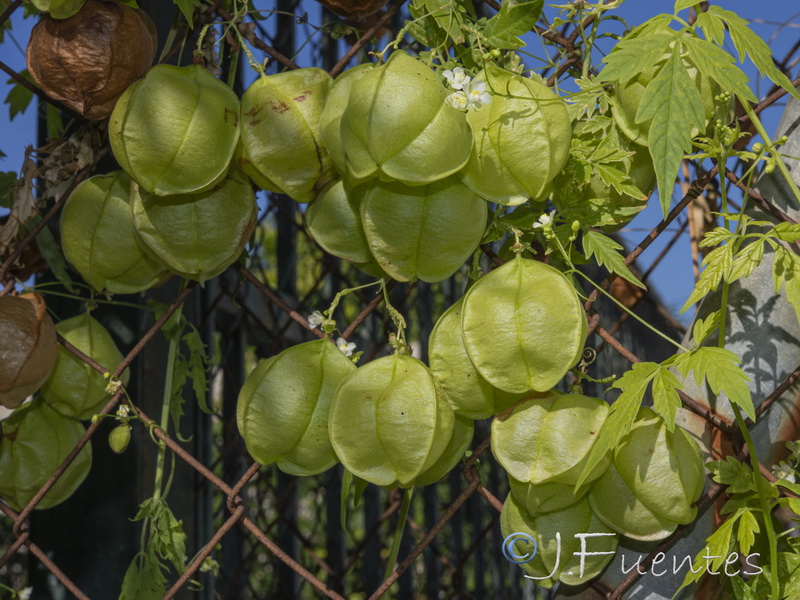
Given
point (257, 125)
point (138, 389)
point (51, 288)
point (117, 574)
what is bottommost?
point (117, 574)

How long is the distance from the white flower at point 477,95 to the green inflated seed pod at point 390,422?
0.88 ft

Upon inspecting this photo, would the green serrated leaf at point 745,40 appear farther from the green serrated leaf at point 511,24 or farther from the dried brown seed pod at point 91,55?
the dried brown seed pod at point 91,55

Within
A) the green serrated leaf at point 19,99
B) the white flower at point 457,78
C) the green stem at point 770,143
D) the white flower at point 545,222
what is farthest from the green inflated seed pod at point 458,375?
the green serrated leaf at point 19,99

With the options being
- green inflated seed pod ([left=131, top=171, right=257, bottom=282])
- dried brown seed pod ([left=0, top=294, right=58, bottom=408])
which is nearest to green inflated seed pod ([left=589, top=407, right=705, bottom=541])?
green inflated seed pod ([left=131, top=171, right=257, bottom=282])

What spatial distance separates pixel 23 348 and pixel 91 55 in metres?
0.38

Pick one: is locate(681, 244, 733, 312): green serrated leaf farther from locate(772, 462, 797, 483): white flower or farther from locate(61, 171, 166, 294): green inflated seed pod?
locate(61, 171, 166, 294): green inflated seed pod

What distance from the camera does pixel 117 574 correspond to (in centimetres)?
126

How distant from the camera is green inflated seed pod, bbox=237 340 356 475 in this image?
89 centimetres

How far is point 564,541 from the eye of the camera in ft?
2.86

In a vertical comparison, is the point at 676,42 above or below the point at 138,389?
above

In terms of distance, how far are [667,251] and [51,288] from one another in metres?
1.06

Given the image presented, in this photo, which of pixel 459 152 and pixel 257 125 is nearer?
pixel 459 152

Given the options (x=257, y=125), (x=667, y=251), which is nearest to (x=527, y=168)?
(x=257, y=125)

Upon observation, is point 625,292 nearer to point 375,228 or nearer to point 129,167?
point 375,228
